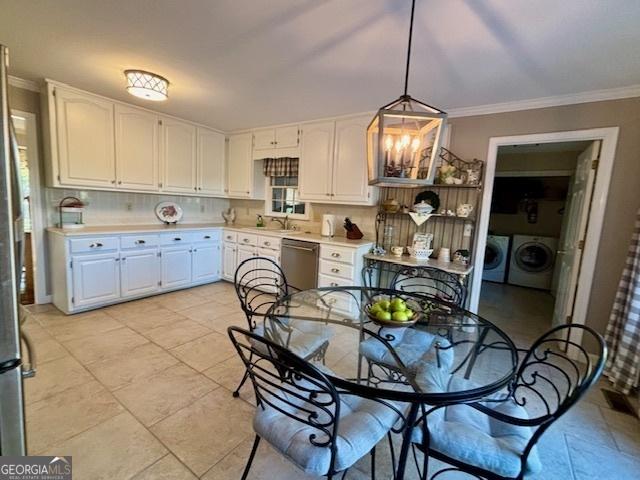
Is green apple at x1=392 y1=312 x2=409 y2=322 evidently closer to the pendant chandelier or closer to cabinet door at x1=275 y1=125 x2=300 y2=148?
the pendant chandelier

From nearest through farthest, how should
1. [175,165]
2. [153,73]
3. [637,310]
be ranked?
[637,310] < [153,73] < [175,165]

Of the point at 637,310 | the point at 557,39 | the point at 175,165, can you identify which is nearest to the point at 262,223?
the point at 175,165

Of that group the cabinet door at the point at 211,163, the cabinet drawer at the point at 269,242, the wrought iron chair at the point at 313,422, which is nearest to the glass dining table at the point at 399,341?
the wrought iron chair at the point at 313,422

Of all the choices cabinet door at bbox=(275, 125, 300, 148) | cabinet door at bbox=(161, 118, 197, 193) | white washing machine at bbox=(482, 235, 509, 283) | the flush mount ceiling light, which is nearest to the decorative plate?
cabinet door at bbox=(161, 118, 197, 193)

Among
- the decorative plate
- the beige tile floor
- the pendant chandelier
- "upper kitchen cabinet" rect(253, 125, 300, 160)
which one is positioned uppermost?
"upper kitchen cabinet" rect(253, 125, 300, 160)

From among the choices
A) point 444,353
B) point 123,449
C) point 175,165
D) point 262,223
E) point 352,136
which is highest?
point 352,136

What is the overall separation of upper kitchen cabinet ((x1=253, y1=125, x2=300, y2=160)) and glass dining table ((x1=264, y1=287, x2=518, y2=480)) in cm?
245

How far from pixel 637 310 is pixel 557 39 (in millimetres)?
2051

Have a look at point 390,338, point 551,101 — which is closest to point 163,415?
point 390,338

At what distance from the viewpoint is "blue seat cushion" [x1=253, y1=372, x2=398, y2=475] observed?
1054mm

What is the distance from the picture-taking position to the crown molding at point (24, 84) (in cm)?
293

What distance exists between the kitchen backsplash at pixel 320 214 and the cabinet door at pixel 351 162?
35 centimetres

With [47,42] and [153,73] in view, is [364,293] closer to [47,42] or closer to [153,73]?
[153,73]

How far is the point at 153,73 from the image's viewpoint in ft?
8.46
